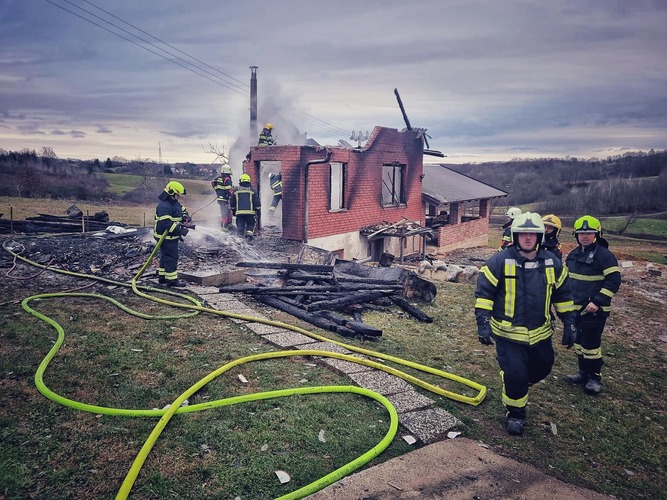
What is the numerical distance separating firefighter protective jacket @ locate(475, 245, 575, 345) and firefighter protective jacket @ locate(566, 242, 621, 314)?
60.6 inches

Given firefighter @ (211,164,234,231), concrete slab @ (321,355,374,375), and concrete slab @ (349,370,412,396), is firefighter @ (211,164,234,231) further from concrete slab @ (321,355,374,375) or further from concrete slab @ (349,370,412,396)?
concrete slab @ (349,370,412,396)

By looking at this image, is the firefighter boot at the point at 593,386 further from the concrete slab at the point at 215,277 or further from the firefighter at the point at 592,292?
the concrete slab at the point at 215,277

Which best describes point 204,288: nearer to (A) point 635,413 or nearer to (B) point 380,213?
(A) point 635,413

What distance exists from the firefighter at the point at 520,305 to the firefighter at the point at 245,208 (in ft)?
33.0

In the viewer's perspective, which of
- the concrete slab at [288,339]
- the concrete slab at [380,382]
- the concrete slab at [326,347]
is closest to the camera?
the concrete slab at [380,382]

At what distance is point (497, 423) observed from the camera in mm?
4520

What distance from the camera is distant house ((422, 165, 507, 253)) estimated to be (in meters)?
21.6

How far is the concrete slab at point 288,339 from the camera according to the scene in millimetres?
6125

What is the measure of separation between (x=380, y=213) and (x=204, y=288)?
10.1 m

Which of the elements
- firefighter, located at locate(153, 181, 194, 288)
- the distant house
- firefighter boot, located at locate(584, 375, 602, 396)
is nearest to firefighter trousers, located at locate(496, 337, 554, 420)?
firefighter boot, located at locate(584, 375, 602, 396)

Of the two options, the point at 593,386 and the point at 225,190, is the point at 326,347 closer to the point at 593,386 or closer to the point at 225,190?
the point at 593,386

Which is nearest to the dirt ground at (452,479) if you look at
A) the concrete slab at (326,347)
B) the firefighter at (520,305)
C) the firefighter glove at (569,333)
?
the firefighter at (520,305)

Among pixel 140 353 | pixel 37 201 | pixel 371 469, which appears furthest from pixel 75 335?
pixel 37 201

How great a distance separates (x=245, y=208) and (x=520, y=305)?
10473mm
